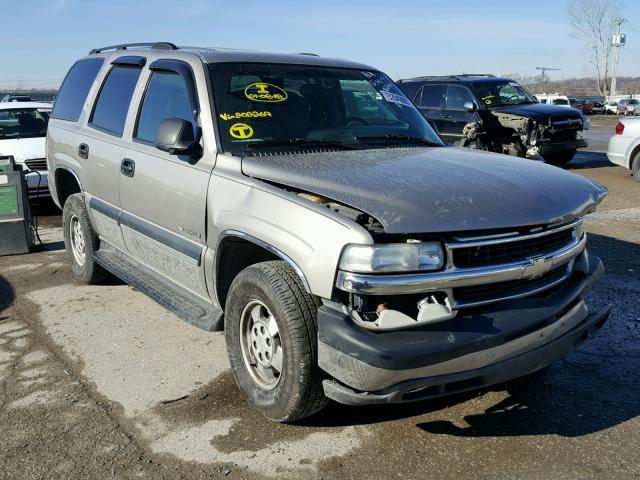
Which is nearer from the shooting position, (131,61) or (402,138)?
(402,138)

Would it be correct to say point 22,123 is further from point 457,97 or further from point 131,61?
point 457,97

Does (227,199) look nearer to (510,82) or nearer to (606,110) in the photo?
(510,82)

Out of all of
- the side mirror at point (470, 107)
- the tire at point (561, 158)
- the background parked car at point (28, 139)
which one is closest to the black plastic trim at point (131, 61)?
the background parked car at point (28, 139)

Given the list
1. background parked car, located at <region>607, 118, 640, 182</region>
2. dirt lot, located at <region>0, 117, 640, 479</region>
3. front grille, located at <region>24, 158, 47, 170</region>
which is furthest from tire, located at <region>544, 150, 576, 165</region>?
front grille, located at <region>24, 158, 47, 170</region>

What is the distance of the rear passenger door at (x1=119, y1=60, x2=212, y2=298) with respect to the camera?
4.00m

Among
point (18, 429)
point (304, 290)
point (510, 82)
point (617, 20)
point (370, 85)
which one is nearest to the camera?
point (304, 290)

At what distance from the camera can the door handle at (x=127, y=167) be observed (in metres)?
4.66

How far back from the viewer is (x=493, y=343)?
2951 millimetres

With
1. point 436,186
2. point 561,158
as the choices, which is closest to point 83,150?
point 436,186

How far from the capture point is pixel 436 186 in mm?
3215

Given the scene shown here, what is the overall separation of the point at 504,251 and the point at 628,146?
9.99m

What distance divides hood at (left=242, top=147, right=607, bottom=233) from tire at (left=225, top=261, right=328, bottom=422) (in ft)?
1.67

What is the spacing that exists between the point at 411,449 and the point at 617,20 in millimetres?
76356

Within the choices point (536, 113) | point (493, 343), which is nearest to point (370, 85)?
point (493, 343)
